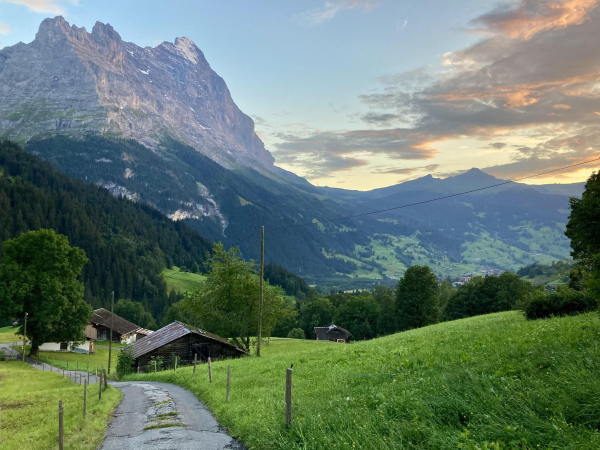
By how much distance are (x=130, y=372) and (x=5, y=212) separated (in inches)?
6281

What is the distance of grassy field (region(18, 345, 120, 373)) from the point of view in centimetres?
6606

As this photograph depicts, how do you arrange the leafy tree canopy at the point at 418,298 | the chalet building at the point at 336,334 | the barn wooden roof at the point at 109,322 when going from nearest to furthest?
the leafy tree canopy at the point at 418,298
the barn wooden roof at the point at 109,322
the chalet building at the point at 336,334

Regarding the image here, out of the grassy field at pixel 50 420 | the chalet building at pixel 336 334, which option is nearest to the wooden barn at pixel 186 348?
the grassy field at pixel 50 420

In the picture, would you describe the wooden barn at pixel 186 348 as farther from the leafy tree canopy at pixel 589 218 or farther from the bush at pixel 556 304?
the leafy tree canopy at pixel 589 218

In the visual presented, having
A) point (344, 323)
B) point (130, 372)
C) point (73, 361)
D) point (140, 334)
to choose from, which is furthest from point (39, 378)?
point (344, 323)

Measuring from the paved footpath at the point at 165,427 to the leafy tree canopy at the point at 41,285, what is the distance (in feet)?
160

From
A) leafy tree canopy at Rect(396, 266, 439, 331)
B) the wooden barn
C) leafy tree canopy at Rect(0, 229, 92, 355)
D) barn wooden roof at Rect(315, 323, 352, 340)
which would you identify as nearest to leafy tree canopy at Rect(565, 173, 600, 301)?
the wooden barn

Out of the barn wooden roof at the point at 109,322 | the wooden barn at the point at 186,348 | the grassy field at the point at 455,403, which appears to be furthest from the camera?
the barn wooden roof at the point at 109,322

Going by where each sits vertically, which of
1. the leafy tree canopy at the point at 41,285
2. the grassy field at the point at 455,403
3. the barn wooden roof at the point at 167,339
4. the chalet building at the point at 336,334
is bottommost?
the chalet building at the point at 336,334

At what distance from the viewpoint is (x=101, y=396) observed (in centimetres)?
2539

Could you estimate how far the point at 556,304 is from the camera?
2872 centimetres

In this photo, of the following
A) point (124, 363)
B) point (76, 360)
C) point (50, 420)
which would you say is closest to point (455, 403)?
point (50, 420)

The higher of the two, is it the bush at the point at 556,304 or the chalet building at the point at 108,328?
the bush at the point at 556,304

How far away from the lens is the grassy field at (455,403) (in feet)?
25.6
